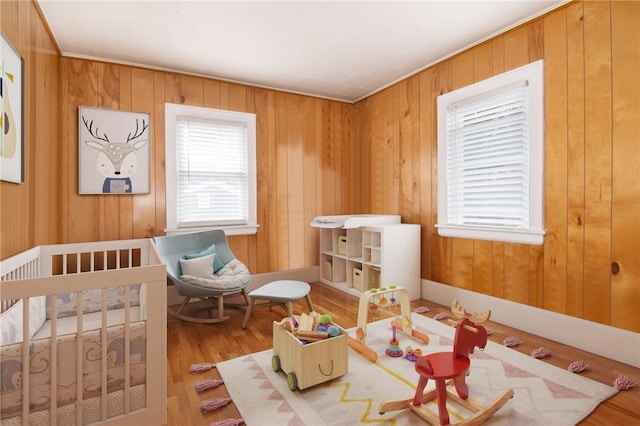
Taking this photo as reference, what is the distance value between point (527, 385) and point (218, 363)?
1.81 metres

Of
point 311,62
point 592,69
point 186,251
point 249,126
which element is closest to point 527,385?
point 592,69

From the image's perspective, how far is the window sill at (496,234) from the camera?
261cm

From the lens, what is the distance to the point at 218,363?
218cm

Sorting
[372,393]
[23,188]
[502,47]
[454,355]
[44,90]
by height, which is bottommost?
[372,393]

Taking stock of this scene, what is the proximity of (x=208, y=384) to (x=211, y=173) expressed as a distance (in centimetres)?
229

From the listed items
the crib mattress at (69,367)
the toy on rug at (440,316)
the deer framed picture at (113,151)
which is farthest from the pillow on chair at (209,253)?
the toy on rug at (440,316)

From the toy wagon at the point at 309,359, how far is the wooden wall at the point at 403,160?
61.8 inches

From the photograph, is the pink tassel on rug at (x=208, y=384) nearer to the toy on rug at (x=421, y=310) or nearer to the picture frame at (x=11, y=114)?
the picture frame at (x=11, y=114)

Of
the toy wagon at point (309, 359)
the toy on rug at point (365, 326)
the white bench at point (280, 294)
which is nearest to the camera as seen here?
the toy wagon at point (309, 359)

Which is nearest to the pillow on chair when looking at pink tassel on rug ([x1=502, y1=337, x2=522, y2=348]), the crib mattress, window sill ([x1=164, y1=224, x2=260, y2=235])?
window sill ([x1=164, y1=224, x2=260, y2=235])

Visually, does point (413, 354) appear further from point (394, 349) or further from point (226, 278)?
point (226, 278)

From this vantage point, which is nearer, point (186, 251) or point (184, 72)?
point (186, 251)

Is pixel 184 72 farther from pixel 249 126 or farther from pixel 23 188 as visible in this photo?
pixel 23 188

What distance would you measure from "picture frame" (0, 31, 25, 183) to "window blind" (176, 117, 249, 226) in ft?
5.04
